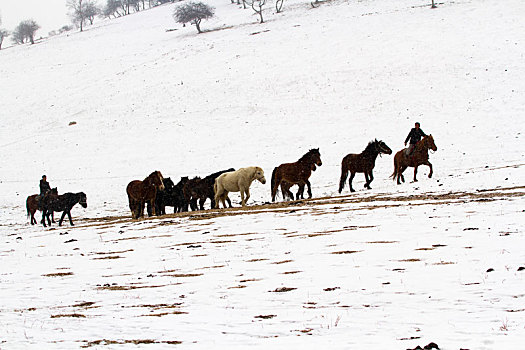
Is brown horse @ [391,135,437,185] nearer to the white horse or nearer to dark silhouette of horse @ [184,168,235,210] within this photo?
the white horse

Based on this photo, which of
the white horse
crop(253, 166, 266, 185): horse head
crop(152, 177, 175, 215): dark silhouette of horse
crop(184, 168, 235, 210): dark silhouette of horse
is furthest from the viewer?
crop(184, 168, 235, 210): dark silhouette of horse

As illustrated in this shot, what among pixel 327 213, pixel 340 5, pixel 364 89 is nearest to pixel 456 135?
pixel 364 89

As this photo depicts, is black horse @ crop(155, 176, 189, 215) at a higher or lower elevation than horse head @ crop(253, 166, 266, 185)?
lower

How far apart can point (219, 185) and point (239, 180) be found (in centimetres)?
123

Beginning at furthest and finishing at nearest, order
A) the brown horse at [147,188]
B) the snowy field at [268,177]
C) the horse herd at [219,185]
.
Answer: the horse herd at [219,185]
the brown horse at [147,188]
the snowy field at [268,177]

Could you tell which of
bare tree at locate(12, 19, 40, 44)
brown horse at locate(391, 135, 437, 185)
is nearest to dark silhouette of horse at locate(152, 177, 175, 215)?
brown horse at locate(391, 135, 437, 185)

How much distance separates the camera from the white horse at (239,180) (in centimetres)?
2277

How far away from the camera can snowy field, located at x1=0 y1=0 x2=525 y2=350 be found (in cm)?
549

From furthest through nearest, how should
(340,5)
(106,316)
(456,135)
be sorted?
(340,5) < (456,135) < (106,316)

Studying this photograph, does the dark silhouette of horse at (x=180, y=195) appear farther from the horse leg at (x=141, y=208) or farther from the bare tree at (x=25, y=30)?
the bare tree at (x=25, y=30)

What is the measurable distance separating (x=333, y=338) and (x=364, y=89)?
48426 millimetres

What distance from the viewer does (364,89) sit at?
5131 centimetres

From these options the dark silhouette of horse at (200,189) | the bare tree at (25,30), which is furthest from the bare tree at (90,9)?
the dark silhouette of horse at (200,189)

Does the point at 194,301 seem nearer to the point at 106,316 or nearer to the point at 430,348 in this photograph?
the point at 106,316
